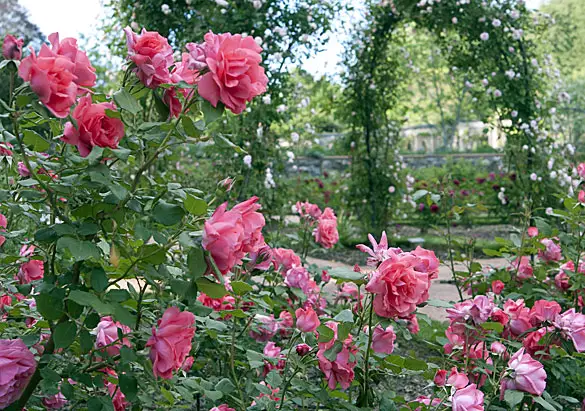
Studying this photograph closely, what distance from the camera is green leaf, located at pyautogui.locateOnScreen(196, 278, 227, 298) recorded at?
0.91 m

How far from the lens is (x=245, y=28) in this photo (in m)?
5.11

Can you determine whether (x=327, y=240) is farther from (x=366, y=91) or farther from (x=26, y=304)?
(x=366, y=91)

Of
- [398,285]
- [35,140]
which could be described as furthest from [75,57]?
[398,285]

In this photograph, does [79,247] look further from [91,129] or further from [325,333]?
[325,333]

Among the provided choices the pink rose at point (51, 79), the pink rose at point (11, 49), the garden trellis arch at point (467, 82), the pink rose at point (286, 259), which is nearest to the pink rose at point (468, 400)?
the pink rose at point (286, 259)

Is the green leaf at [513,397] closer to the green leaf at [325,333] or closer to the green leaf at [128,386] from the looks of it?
the green leaf at [325,333]

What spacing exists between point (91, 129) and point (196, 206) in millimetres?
185

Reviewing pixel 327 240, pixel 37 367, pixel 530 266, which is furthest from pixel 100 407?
pixel 530 266

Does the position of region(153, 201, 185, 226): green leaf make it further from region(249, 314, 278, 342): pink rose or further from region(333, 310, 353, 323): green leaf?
region(249, 314, 278, 342): pink rose

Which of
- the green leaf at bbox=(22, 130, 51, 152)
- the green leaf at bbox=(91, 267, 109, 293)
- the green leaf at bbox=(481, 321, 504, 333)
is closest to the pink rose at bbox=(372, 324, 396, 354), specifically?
the green leaf at bbox=(481, 321, 504, 333)

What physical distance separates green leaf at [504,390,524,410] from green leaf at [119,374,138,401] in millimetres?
637

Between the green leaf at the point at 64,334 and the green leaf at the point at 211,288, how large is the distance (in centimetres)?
21

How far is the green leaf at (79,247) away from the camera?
0.88 meters

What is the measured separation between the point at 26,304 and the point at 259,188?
4.10m
